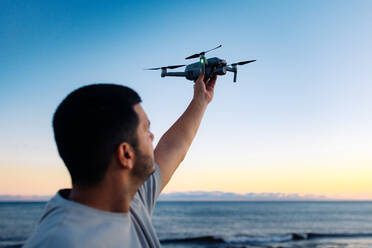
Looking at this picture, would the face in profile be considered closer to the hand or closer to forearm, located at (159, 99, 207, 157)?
forearm, located at (159, 99, 207, 157)

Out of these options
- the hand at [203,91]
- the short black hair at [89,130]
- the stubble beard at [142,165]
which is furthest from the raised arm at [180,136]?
the short black hair at [89,130]

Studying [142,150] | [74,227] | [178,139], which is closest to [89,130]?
[142,150]

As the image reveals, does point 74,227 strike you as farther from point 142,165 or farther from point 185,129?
point 185,129

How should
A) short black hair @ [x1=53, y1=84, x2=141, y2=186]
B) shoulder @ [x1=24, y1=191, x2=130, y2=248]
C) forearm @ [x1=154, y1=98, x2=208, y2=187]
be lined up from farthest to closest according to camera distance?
1. forearm @ [x1=154, y1=98, x2=208, y2=187]
2. short black hair @ [x1=53, y1=84, x2=141, y2=186]
3. shoulder @ [x1=24, y1=191, x2=130, y2=248]

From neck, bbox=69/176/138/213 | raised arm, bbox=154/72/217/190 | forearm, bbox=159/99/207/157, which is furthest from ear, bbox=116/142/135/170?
forearm, bbox=159/99/207/157

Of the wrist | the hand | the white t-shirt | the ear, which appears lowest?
the white t-shirt

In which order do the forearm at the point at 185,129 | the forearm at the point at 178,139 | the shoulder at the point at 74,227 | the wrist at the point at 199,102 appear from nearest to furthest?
1. the shoulder at the point at 74,227
2. the forearm at the point at 178,139
3. the forearm at the point at 185,129
4. the wrist at the point at 199,102

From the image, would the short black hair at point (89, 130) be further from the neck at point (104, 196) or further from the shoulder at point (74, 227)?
the shoulder at point (74, 227)
